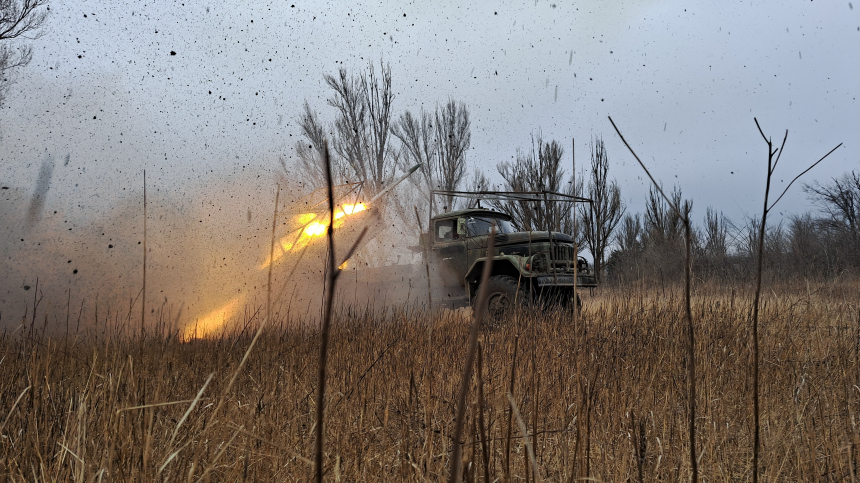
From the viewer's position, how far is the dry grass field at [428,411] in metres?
1.76

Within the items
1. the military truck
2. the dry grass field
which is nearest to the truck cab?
the military truck

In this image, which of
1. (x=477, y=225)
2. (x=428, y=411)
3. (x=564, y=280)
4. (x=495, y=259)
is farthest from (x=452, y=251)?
(x=428, y=411)

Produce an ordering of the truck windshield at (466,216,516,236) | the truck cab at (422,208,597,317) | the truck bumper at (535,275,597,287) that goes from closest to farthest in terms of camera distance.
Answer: the truck bumper at (535,275,597,287) < the truck cab at (422,208,597,317) < the truck windshield at (466,216,516,236)

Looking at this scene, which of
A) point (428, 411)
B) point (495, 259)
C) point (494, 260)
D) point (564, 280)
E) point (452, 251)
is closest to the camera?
point (428, 411)

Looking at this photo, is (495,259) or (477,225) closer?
(495,259)

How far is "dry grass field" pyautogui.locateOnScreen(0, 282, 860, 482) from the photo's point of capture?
176 cm

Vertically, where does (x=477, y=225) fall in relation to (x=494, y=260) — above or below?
above

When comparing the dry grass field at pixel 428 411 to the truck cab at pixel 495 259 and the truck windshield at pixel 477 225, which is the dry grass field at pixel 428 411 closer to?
the truck cab at pixel 495 259

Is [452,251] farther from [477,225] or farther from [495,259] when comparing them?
[495,259]

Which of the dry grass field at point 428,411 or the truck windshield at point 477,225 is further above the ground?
the truck windshield at point 477,225

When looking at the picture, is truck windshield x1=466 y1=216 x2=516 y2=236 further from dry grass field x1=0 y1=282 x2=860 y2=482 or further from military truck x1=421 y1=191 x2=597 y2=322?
dry grass field x1=0 y1=282 x2=860 y2=482

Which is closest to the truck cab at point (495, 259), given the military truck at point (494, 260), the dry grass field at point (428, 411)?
the military truck at point (494, 260)

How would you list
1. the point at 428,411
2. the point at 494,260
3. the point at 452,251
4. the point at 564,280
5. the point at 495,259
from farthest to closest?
1. the point at 452,251
2. the point at 494,260
3. the point at 495,259
4. the point at 564,280
5. the point at 428,411

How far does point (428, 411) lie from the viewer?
5.04ft
